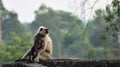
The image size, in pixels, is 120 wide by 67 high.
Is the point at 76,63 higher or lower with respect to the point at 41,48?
lower

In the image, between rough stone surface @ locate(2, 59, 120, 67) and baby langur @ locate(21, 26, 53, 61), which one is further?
baby langur @ locate(21, 26, 53, 61)

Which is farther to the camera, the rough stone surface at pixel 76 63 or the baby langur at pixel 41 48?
the baby langur at pixel 41 48

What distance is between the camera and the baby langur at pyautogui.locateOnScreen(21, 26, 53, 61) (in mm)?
9195

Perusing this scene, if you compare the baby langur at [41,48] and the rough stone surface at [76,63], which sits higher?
the baby langur at [41,48]

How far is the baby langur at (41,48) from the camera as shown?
920 centimetres

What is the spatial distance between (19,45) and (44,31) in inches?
1200

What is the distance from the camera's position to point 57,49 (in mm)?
47125

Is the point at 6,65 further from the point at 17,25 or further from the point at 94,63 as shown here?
the point at 17,25

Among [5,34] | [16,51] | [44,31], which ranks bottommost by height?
[44,31]

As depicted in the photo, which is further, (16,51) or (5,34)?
(5,34)

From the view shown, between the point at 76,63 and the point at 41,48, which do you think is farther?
the point at 41,48

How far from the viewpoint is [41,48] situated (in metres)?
9.23

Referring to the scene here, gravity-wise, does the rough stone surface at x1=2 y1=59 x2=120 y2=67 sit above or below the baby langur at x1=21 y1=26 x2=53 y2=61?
below

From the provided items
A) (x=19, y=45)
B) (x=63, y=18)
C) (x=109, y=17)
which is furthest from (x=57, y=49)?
(x=109, y=17)
